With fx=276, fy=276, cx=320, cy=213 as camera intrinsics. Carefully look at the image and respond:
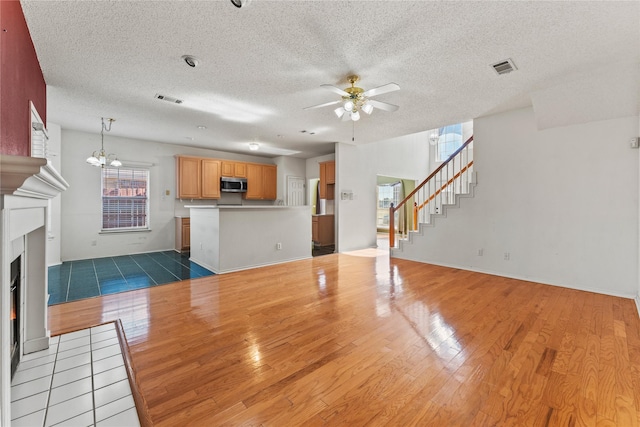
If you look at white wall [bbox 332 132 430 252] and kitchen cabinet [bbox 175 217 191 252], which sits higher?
white wall [bbox 332 132 430 252]

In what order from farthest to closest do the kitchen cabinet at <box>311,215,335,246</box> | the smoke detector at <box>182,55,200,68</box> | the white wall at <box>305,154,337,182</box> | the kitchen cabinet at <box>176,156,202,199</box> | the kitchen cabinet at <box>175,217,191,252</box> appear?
the white wall at <box>305,154,337,182</box> → the kitchen cabinet at <box>311,215,335,246</box> → the kitchen cabinet at <box>176,156,202,199</box> → the kitchen cabinet at <box>175,217,191,252</box> → the smoke detector at <box>182,55,200,68</box>

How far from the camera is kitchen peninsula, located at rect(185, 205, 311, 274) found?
4816 millimetres

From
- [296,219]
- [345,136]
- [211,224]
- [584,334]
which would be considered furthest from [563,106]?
[211,224]

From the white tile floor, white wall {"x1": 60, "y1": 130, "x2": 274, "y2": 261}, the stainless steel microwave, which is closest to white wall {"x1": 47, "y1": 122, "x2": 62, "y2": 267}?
white wall {"x1": 60, "y1": 130, "x2": 274, "y2": 261}

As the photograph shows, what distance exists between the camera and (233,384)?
185 centimetres

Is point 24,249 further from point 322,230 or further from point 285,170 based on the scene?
point 285,170

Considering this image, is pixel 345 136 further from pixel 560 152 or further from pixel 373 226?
pixel 560 152

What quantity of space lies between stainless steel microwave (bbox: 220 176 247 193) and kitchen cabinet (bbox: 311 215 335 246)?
2231 millimetres

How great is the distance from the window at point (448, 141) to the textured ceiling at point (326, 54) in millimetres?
5225

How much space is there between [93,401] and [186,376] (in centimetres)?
52

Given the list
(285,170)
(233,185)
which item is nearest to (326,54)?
(233,185)

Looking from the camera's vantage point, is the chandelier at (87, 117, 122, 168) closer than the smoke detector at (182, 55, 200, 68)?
No

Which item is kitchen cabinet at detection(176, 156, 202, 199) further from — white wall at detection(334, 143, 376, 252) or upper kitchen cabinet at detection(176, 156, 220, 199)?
white wall at detection(334, 143, 376, 252)

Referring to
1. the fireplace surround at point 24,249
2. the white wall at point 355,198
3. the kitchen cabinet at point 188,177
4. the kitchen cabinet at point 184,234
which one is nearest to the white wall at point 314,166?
the white wall at point 355,198
